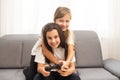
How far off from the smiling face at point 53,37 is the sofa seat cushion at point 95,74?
0.53 metres

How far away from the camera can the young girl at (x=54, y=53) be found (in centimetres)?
199

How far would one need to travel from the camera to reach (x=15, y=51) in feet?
9.09

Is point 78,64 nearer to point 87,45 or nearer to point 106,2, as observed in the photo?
point 87,45

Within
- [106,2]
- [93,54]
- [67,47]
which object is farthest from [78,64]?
[106,2]

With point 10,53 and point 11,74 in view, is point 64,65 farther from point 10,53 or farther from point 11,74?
point 10,53

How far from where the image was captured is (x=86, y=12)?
3084 mm

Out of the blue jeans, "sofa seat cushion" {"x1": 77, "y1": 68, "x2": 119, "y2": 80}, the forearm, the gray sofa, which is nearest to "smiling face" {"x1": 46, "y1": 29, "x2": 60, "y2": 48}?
the forearm

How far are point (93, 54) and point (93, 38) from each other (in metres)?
0.22

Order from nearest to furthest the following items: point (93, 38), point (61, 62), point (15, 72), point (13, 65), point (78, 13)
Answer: point (61, 62)
point (15, 72)
point (13, 65)
point (93, 38)
point (78, 13)

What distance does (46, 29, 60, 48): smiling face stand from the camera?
202 cm

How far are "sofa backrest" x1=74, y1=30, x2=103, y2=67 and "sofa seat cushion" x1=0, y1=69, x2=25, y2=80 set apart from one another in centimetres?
71

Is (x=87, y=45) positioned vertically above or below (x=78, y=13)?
below

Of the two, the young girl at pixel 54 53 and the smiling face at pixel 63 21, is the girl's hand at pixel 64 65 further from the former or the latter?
the smiling face at pixel 63 21

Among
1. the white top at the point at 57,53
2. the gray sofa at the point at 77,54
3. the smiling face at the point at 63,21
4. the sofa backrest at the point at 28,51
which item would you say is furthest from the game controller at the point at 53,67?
the sofa backrest at the point at 28,51
